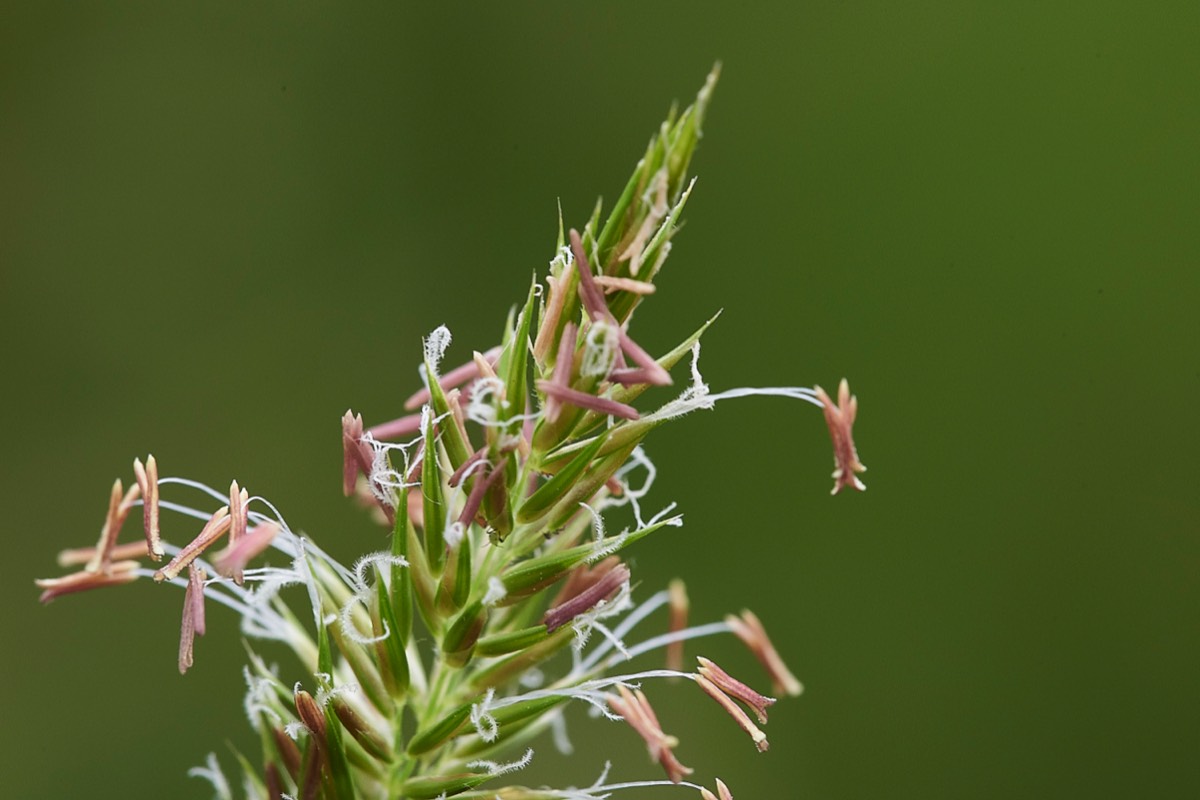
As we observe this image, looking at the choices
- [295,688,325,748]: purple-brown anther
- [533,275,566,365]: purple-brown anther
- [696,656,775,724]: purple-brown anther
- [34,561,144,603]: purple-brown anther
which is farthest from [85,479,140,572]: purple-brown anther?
[696,656,775,724]: purple-brown anther

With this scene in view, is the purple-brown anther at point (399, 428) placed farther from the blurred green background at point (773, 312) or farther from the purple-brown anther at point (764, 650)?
the blurred green background at point (773, 312)

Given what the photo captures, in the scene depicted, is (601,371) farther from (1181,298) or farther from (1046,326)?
(1181,298)

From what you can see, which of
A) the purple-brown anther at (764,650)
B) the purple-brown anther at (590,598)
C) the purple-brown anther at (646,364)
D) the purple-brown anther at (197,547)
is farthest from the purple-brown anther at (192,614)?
the purple-brown anther at (764,650)

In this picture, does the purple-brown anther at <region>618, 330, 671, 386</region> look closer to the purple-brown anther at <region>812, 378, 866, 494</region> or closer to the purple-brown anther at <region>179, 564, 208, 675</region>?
the purple-brown anther at <region>812, 378, 866, 494</region>

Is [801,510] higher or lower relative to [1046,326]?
lower

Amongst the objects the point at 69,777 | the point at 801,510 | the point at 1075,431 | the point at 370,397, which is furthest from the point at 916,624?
the point at 69,777

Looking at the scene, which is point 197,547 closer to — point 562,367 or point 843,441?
point 562,367

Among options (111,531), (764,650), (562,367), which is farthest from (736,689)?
(111,531)
